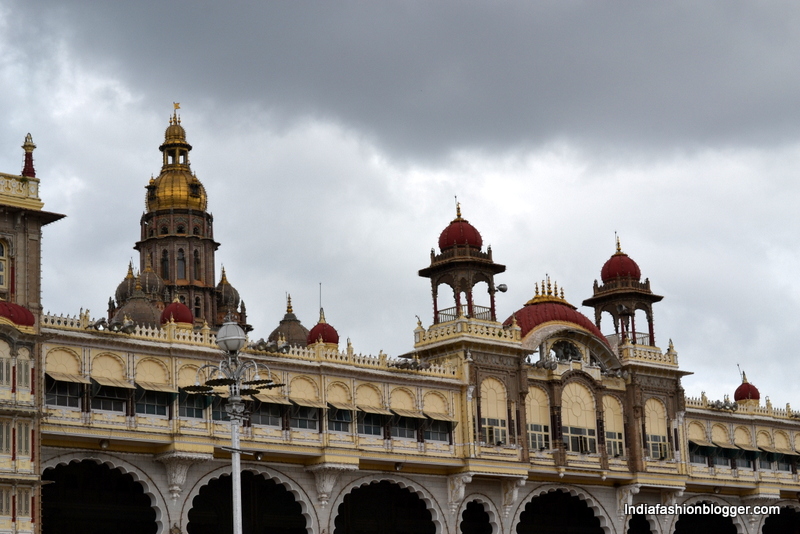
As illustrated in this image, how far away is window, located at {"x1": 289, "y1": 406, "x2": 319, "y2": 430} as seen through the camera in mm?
57375

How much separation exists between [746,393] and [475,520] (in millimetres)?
20985

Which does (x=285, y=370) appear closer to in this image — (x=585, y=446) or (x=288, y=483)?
(x=288, y=483)

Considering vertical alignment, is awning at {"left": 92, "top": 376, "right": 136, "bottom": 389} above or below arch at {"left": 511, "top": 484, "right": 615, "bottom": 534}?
above

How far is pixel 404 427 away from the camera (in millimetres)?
61281

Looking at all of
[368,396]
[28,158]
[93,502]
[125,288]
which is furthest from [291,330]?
[28,158]

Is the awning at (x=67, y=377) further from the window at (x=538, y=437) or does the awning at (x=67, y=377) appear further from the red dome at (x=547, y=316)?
the red dome at (x=547, y=316)

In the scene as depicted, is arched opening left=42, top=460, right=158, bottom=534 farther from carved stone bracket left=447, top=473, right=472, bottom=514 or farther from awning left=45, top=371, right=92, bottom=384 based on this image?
carved stone bracket left=447, top=473, right=472, bottom=514

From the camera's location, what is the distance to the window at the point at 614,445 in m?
68.8

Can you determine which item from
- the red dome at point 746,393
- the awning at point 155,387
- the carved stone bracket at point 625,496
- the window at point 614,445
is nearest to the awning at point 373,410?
the awning at point 155,387

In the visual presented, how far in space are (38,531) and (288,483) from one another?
43.4ft

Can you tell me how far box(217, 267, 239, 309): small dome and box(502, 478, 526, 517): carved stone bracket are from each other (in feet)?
144

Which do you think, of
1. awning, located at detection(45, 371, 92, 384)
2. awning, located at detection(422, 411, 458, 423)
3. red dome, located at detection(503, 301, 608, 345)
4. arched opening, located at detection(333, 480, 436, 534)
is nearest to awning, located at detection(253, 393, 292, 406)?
awning, located at detection(45, 371, 92, 384)

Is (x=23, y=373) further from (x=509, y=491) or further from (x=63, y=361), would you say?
(x=509, y=491)

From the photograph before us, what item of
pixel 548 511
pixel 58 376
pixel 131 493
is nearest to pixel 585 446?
pixel 548 511
